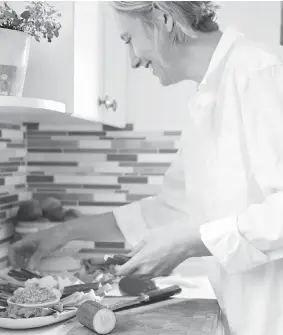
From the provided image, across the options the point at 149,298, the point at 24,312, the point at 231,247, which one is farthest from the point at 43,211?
the point at 231,247

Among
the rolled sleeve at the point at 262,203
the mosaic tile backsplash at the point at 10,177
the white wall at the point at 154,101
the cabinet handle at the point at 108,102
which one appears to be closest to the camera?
the rolled sleeve at the point at 262,203

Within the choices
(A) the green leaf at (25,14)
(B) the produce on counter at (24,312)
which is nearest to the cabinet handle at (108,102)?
(A) the green leaf at (25,14)

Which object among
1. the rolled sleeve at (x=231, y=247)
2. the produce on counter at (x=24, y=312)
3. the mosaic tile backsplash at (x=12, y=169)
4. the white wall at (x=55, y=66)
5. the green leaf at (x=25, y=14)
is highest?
the green leaf at (x=25, y=14)

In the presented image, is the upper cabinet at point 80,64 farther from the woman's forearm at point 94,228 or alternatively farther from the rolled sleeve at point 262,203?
the rolled sleeve at point 262,203

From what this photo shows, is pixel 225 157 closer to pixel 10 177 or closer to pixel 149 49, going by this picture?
pixel 149 49

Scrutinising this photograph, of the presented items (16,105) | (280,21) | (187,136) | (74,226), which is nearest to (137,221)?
(74,226)

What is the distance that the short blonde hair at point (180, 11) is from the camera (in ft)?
4.97

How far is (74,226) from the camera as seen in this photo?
1.93m

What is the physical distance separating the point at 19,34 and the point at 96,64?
449mm

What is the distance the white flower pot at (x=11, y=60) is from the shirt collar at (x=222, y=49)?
1.40 feet

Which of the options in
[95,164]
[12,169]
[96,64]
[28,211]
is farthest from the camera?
[95,164]

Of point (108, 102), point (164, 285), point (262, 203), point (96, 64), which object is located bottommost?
point (164, 285)

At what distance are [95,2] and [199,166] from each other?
568 millimetres

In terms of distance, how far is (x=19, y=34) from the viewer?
139 centimetres
